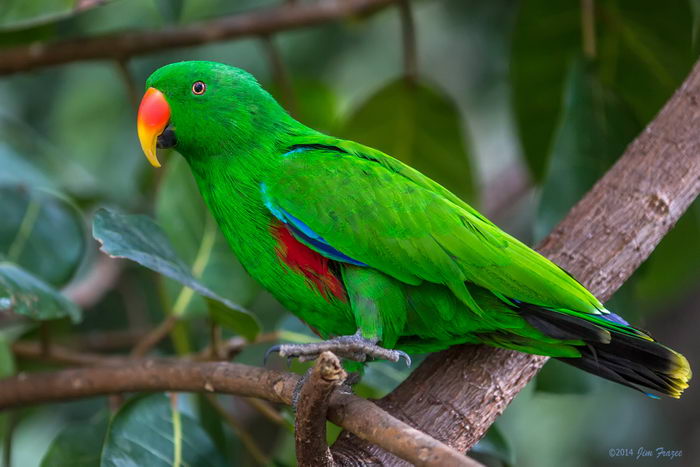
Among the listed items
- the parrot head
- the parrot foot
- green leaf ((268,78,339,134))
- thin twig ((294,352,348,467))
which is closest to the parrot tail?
the parrot foot

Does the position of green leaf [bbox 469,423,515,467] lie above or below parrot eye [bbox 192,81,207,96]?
below

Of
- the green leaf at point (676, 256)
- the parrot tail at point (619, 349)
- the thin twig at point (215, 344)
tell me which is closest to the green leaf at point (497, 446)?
the parrot tail at point (619, 349)

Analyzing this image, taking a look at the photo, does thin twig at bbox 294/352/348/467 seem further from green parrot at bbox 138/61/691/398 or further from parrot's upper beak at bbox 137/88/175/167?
parrot's upper beak at bbox 137/88/175/167

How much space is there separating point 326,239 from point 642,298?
2145 millimetres

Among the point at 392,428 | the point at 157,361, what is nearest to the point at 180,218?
the point at 157,361

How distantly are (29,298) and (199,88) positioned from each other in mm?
709

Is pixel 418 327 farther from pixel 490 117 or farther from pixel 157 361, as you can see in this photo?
pixel 490 117

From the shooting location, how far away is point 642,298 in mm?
3666

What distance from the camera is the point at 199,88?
7.36 ft

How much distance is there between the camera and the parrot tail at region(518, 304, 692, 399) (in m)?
1.85

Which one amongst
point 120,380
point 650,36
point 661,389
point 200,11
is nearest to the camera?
point 661,389

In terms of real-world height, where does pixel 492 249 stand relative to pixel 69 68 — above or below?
below

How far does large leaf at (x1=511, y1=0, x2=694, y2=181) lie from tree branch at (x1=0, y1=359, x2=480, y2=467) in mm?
1698

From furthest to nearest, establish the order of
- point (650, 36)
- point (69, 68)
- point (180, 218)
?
1. point (69, 68)
2. point (650, 36)
3. point (180, 218)
